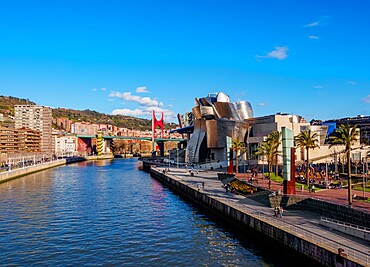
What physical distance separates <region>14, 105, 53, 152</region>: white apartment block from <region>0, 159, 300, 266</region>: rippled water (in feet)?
423

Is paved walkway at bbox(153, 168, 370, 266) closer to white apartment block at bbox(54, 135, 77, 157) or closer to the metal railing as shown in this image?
the metal railing

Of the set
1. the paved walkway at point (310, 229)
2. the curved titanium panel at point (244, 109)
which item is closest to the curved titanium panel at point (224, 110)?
the curved titanium panel at point (244, 109)

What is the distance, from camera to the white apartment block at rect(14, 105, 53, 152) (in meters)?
161

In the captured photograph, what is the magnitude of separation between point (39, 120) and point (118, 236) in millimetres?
159799

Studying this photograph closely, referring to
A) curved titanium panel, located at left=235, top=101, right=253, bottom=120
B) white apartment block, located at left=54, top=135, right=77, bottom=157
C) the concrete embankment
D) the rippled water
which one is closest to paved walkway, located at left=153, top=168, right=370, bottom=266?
the rippled water

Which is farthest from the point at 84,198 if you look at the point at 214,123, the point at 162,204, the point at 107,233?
the point at 214,123

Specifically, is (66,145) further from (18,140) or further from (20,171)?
(20,171)

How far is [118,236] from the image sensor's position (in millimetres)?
24328

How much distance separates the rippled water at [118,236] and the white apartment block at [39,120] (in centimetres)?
12883

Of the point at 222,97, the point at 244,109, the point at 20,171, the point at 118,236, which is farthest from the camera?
the point at 244,109

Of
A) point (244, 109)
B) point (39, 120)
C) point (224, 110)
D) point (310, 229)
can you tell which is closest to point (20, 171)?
point (224, 110)

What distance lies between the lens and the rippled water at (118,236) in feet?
64.6

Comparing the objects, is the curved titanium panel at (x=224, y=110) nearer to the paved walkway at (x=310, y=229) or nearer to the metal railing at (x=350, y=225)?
the paved walkway at (x=310, y=229)

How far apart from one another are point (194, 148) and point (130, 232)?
6092 cm
